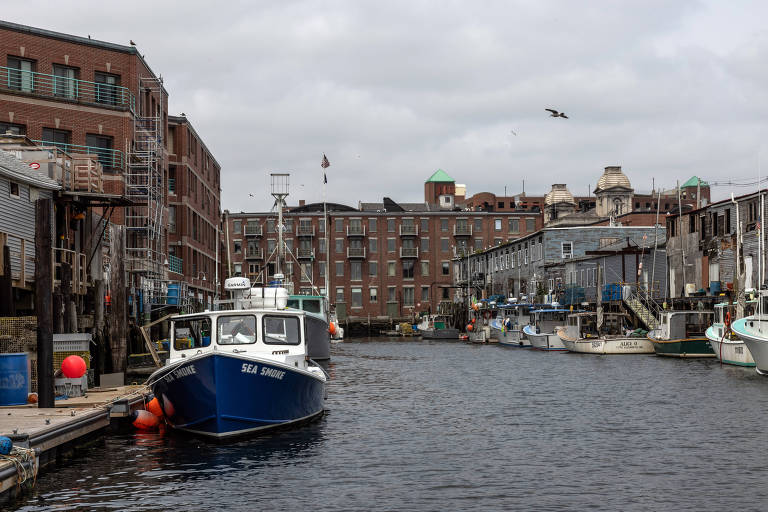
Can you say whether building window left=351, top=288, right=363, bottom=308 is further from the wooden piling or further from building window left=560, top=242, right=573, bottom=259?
the wooden piling

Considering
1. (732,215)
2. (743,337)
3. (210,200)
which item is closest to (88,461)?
(743,337)

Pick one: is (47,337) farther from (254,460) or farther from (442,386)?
(442,386)

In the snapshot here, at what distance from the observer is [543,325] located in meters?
80.5

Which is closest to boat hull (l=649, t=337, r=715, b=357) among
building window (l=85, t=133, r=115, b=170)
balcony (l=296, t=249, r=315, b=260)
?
building window (l=85, t=133, r=115, b=170)

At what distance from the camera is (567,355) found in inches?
2640

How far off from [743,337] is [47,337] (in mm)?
33275

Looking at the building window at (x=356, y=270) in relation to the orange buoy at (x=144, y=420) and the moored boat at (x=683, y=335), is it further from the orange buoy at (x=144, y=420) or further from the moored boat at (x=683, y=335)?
the orange buoy at (x=144, y=420)

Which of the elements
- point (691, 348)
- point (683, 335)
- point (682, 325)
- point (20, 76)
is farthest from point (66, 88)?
point (683, 335)

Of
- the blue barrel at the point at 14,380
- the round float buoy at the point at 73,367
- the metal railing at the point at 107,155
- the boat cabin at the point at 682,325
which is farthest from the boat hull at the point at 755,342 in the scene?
the metal railing at the point at 107,155

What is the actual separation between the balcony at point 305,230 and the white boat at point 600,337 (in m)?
63.3

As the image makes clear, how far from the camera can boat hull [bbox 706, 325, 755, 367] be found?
1917 inches

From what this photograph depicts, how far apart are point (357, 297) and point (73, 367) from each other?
108 metres

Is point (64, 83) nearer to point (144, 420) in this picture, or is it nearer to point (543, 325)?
point (144, 420)

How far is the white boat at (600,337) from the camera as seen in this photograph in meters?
64.6
